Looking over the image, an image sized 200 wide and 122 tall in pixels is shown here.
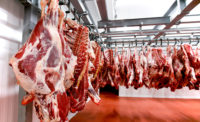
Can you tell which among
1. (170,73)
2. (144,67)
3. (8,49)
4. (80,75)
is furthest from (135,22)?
(8,49)

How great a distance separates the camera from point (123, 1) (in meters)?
1.71

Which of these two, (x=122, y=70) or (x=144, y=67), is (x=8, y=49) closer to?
(x=122, y=70)

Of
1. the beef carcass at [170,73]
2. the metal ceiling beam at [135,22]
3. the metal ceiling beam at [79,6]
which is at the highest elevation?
the metal ceiling beam at [135,22]

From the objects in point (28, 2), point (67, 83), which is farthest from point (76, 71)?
point (28, 2)

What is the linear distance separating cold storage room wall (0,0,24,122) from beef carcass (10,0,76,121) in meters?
0.25

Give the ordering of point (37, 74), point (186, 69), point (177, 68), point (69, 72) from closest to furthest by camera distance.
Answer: point (37, 74)
point (69, 72)
point (186, 69)
point (177, 68)

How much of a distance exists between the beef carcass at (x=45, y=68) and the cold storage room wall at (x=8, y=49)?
0.82 ft

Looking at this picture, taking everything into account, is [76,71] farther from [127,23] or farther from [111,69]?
[127,23]

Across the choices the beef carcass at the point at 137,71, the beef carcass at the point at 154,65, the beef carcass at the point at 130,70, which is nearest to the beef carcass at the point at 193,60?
the beef carcass at the point at 154,65

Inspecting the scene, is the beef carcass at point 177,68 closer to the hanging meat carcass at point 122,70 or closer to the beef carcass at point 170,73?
the beef carcass at point 170,73

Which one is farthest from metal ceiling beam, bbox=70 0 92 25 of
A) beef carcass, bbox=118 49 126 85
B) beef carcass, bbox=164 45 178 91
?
beef carcass, bbox=164 45 178 91

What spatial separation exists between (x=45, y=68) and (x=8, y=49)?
1.22 ft

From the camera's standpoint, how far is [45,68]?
1.63 ft

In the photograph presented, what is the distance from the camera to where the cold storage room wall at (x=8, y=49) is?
658 mm
